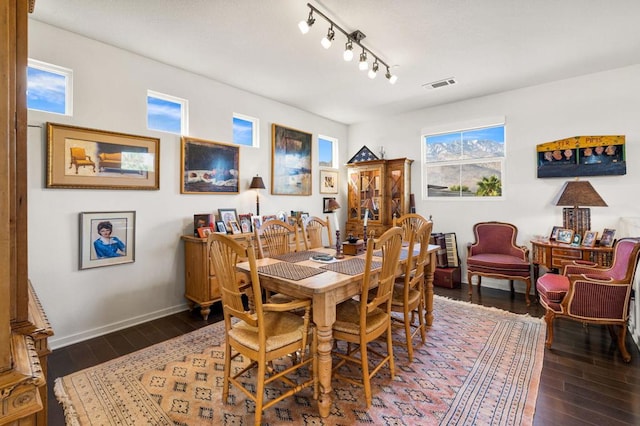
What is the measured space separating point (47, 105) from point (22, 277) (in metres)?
2.55

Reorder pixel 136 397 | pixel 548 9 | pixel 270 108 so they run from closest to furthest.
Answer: pixel 136 397
pixel 548 9
pixel 270 108

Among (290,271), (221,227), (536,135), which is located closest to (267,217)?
(221,227)

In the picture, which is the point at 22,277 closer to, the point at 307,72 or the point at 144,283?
the point at 144,283

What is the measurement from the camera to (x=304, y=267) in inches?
90.7

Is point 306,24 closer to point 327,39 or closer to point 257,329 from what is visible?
point 327,39

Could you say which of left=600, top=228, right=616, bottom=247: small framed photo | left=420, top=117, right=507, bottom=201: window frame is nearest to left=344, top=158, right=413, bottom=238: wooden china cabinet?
left=420, top=117, right=507, bottom=201: window frame

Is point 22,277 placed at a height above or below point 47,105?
below

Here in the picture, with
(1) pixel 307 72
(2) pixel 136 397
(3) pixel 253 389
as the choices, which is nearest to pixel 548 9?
(1) pixel 307 72

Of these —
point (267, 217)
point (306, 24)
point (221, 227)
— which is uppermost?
point (306, 24)

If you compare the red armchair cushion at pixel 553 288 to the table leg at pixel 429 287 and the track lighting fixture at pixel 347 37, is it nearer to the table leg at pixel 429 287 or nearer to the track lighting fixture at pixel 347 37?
the table leg at pixel 429 287

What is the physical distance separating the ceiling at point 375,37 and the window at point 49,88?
0.40 m

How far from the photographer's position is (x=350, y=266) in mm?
2328

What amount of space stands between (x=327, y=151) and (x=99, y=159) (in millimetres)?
3843

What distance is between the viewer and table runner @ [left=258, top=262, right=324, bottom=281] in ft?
6.70
